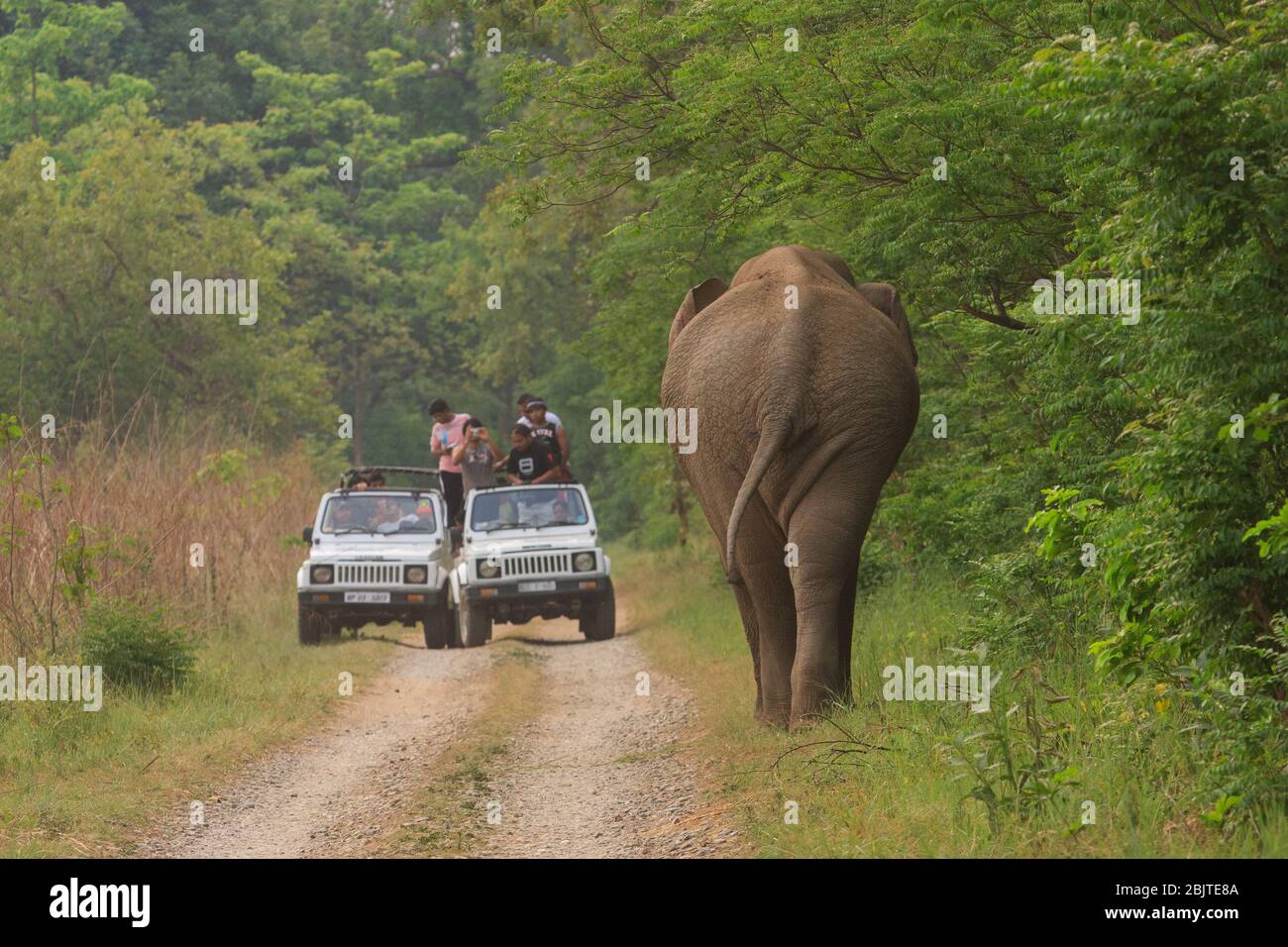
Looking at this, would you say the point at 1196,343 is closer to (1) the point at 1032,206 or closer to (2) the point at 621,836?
(2) the point at 621,836

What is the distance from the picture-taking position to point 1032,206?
1140 centimetres

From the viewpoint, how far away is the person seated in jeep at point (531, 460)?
2067 centimetres

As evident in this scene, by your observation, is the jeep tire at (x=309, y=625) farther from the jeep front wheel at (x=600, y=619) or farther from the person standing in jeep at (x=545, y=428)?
the person standing in jeep at (x=545, y=428)

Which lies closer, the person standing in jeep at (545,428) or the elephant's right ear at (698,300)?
the elephant's right ear at (698,300)

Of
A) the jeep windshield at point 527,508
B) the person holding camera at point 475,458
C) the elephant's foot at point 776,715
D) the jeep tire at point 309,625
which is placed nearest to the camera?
the elephant's foot at point 776,715

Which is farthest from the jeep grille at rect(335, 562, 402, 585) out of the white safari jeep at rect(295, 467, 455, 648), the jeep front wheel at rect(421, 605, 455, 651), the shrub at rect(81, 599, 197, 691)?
the shrub at rect(81, 599, 197, 691)

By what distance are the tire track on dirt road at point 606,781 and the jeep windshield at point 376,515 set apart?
4337mm

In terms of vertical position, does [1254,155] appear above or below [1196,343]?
above

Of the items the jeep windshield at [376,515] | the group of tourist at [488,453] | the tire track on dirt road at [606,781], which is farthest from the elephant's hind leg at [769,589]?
the group of tourist at [488,453]

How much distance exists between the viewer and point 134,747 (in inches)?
424

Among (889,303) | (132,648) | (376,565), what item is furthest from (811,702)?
(376,565)
